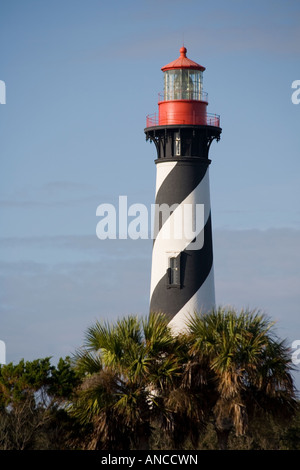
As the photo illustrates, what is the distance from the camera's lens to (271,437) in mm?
41719

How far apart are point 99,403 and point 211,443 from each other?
26.2 ft

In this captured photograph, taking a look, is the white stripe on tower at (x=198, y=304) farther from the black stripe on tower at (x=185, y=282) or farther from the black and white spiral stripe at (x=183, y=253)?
the black stripe on tower at (x=185, y=282)

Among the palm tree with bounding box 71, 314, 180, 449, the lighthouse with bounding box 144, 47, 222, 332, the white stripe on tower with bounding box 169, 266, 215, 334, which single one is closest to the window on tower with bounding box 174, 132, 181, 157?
the lighthouse with bounding box 144, 47, 222, 332

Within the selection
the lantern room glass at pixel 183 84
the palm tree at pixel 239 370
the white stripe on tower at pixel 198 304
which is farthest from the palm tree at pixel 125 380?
the lantern room glass at pixel 183 84

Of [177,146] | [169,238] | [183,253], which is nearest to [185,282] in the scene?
[183,253]

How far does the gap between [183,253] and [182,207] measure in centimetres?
169

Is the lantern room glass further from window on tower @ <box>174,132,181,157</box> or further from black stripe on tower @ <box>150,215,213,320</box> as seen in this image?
black stripe on tower @ <box>150,215,213,320</box>

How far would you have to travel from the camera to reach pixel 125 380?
117ft

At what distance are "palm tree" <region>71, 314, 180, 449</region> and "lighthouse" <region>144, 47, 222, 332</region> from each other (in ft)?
23.2

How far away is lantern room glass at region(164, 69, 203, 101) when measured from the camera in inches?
1775

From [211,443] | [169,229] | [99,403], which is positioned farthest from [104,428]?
[169,229]

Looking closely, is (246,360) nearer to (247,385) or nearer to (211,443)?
(247,385)
